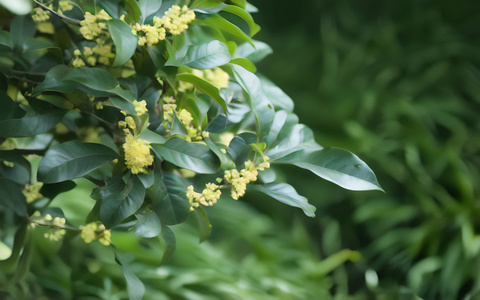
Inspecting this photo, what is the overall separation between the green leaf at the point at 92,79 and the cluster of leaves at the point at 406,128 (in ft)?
3.21

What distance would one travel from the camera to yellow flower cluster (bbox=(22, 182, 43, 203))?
0.53 meters

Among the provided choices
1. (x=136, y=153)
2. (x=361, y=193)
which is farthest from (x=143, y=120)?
(x=361, y=193)

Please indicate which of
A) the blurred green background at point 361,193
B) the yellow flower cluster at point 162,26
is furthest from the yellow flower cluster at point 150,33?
the blurred green background at point 361,193

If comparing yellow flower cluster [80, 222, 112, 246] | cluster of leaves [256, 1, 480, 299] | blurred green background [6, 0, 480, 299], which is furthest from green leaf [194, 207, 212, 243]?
cluster of leaves [256, 1, 480, 299]

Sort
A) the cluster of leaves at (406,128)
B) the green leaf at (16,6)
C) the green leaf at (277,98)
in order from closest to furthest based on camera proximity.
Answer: the green leaf at (16,6), the green leaf at (277,98), the cluster of leaves at (406,128)

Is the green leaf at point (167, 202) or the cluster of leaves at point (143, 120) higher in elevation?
the cluster of leaves at point (143, 120)

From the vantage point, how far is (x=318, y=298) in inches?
43.3

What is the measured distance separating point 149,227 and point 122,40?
0.18 meters

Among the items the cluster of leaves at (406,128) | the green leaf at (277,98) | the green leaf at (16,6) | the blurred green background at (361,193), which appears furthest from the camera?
the cluster of leaves at (406,128)

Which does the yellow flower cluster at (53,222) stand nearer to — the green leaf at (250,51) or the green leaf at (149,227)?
the green leaf at (149,227)

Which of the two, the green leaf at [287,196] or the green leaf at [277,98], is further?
the green leaf at [277,98]

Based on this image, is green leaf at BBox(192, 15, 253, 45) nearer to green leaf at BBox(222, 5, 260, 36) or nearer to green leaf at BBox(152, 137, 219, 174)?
green leaf at BBox(222, 5, 260, 36)

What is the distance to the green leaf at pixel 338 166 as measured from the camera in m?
0.44

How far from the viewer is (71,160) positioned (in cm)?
44
